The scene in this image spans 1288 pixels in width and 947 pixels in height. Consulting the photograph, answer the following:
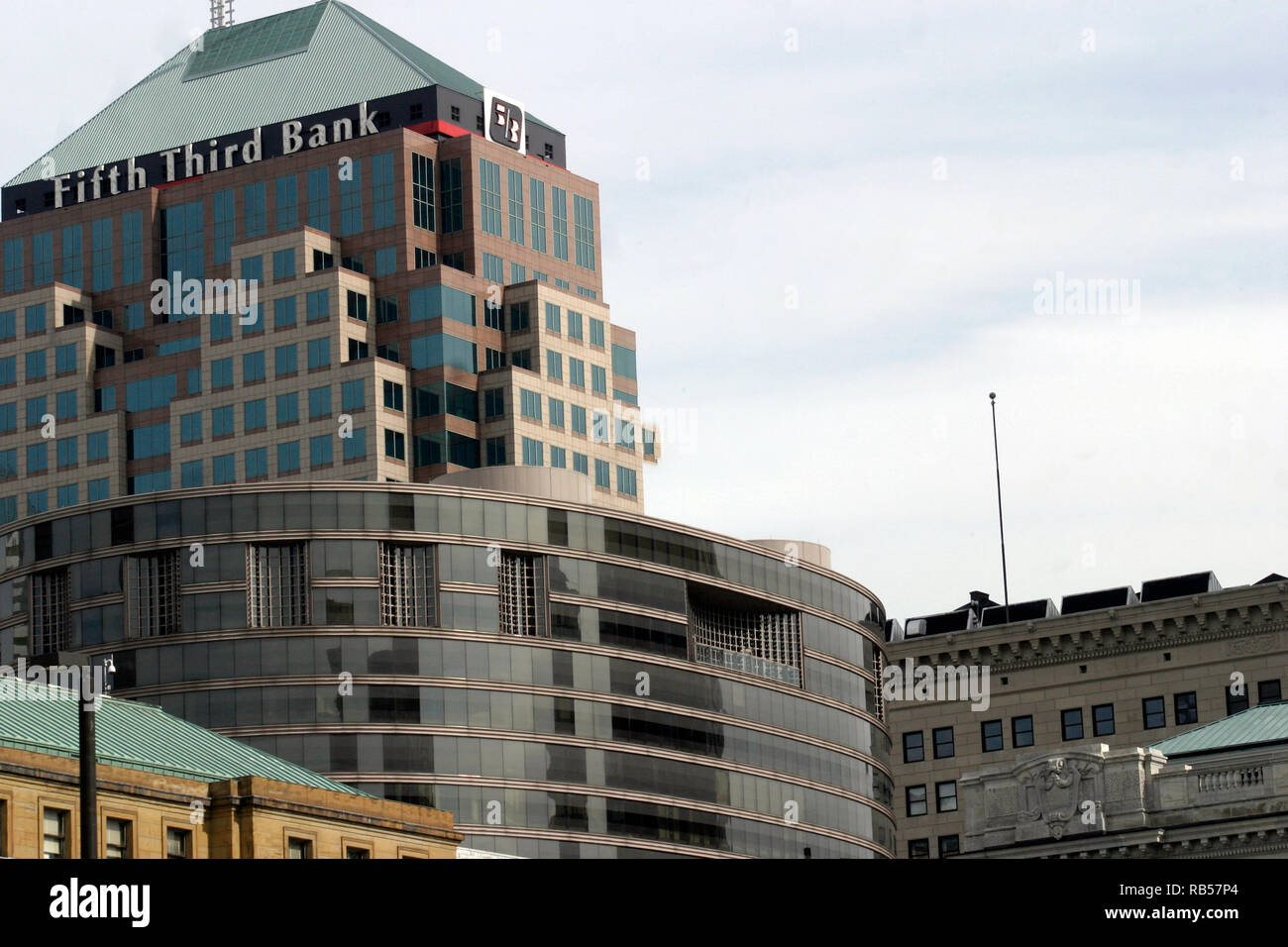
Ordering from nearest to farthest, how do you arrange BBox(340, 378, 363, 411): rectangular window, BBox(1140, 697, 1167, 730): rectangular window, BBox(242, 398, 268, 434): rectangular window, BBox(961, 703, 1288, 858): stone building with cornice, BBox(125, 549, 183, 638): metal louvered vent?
1. BBox(961, 703, 1288, 858): stone building with cornice
2. BBox(125, 549, 183, 638): metal louvered vent
3. BBox(1140, 697, 1167, 730): rectangular window
4. BBox(340, 378, 363, 411): rectangular window
5. BBox(242, 398, 268, 434): rectangular window

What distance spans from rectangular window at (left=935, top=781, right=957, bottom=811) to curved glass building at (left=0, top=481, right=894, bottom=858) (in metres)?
15.7

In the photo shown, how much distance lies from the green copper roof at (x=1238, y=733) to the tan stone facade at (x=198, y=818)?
116ft

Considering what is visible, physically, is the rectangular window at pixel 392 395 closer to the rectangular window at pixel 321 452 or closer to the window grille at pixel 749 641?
the rectangular window at pixel 321 452

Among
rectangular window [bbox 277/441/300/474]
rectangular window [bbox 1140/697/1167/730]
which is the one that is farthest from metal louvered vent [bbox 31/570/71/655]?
rectangular window [bbox 1140/697/1167/730]

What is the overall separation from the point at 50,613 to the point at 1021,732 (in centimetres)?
5935

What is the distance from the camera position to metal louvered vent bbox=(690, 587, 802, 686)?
14675cm

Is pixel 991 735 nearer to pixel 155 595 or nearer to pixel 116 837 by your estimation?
pixel 155 595

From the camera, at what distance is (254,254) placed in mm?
199000

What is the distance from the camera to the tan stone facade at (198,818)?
274 feet

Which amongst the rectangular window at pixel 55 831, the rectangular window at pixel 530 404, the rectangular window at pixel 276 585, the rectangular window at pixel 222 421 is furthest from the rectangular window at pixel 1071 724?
the rectangular window at pixel 55 831

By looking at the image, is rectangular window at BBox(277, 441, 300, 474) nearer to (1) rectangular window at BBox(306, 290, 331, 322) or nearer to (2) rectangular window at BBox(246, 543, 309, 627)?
(1) rectangular window at BBox(306, 290, 331, 322)

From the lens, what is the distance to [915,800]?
538 ft

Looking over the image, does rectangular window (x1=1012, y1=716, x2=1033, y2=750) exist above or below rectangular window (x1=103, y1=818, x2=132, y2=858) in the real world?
above
